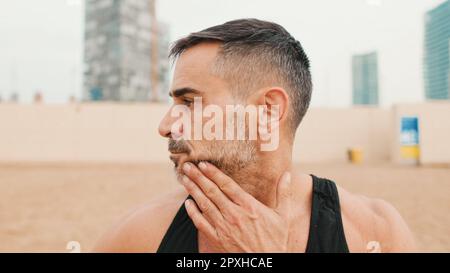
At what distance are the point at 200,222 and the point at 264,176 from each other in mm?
416

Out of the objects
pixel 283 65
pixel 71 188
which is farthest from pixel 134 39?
pixel 283 65

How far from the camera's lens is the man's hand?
1.28 metres

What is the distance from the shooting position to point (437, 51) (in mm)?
82438

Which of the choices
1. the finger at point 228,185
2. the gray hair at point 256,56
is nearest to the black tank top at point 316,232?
the finger at point 228,185

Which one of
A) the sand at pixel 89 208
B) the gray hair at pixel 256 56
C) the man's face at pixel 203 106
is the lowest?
the sand at pixel 89 208

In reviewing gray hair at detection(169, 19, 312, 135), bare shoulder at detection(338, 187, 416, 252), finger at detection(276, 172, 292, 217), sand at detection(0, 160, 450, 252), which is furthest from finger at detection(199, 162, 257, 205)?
sand at detection(0, 160, 450, 252)

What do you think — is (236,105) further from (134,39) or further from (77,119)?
(134,39)

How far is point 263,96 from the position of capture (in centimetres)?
158

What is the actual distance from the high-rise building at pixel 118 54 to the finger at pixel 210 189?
69.3 meters

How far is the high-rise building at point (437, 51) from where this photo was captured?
74456 mm

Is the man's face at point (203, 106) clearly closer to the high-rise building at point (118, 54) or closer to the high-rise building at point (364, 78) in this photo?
the high-rise building at point (118, 54)

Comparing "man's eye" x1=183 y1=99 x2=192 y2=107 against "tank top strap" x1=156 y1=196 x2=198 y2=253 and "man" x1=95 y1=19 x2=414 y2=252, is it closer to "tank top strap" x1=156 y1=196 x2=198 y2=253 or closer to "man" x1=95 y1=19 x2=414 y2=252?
"man" x1=95 y1=19 x2=414 y2=252

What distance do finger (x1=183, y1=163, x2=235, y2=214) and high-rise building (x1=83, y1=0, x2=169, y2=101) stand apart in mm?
69335

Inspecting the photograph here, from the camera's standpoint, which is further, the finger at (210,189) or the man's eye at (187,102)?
the man's eye at (187,102)
